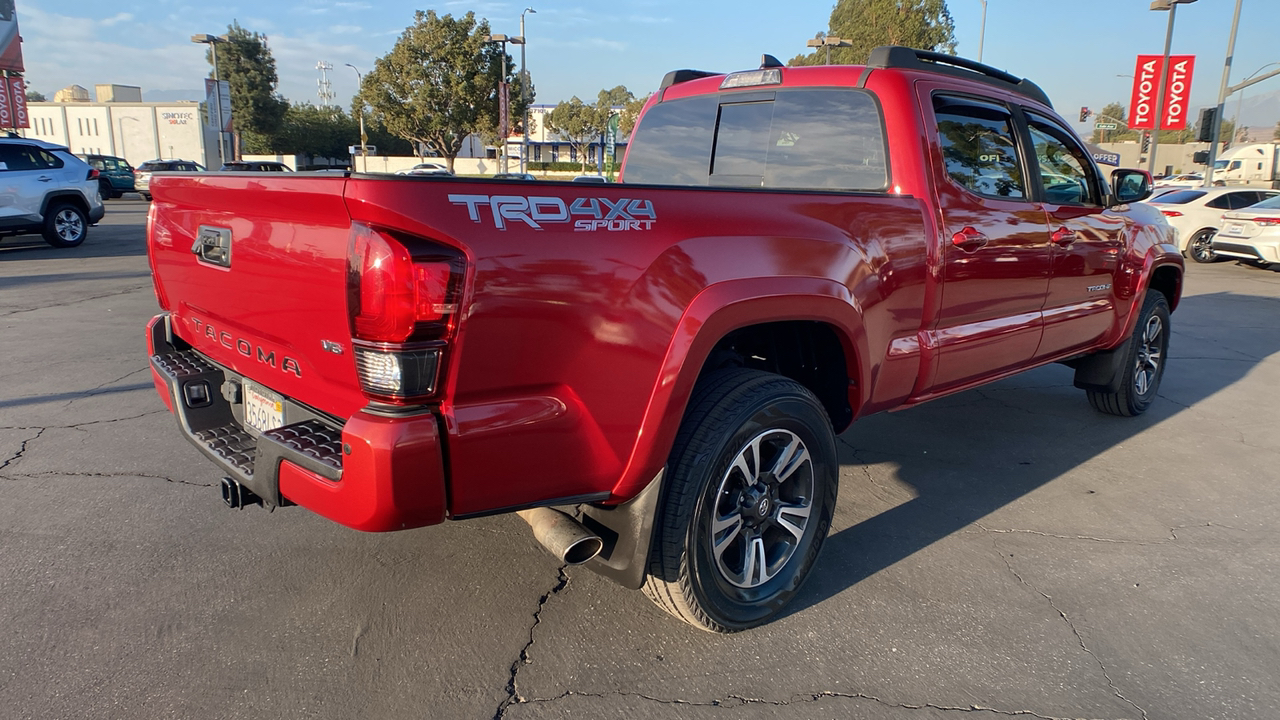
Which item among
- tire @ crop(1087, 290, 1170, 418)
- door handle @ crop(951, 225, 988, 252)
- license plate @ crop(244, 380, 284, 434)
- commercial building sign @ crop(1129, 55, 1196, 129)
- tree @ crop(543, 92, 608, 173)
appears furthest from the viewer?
tree @ crop(543, 92, 608, 173)

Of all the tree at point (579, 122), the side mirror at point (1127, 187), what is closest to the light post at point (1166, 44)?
the side mirror at point (1127, 187)

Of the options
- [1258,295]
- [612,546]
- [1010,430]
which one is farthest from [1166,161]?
[612,546]

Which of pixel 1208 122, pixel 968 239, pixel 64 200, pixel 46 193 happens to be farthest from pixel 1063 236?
pixel 1208 122

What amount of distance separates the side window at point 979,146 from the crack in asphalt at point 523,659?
2364mm

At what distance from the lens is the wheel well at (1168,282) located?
5.43 meters

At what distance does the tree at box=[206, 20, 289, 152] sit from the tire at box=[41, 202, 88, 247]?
1744 inches

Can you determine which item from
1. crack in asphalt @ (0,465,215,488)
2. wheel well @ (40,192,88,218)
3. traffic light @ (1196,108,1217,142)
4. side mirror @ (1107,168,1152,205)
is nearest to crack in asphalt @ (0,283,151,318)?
wheel well @ (40,192,88,218)

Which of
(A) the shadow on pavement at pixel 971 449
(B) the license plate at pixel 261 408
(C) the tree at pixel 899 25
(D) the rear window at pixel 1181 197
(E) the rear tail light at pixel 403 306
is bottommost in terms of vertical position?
(A) the shadow on pavement at pixel 971 449

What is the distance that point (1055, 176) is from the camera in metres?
4.27

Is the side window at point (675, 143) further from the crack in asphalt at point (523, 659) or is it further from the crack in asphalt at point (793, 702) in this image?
the crack in asphalt at point (793, 702)

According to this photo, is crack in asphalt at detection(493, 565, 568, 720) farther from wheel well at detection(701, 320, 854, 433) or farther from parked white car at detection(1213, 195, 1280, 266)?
parked white car at detection(1213, 195, 1280, 266)

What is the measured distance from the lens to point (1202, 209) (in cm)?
1582

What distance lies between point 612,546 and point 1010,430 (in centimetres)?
375

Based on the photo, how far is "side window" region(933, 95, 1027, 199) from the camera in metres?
3.57
